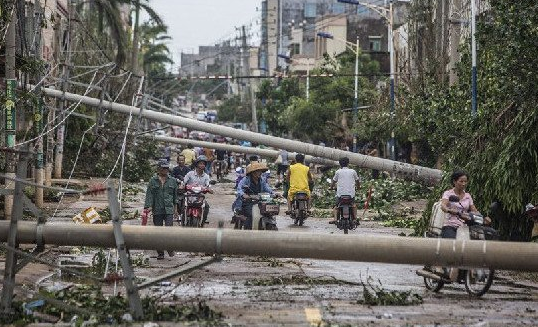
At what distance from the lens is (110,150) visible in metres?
46.7

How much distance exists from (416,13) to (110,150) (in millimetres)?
13282

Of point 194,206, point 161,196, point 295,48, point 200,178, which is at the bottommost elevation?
point 194,206

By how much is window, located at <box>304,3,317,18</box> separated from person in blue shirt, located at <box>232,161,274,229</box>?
398ft

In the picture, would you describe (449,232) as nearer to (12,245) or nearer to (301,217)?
(12,245)

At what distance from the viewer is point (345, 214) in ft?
83.1

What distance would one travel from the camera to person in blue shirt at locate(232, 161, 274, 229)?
852 inches

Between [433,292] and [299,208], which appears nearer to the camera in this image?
[433,292]

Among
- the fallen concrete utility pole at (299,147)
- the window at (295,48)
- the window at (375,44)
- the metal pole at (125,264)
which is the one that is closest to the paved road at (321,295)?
the metal pole at (125,264)

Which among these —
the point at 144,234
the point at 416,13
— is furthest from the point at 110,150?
the point at 144,234

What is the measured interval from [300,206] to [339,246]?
52.4 ft

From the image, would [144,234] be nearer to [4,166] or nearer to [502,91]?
[502,91]

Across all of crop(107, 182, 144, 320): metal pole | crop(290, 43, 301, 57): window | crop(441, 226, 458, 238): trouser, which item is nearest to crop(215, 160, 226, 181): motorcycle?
crop(441, 226, 458, 238): trouser

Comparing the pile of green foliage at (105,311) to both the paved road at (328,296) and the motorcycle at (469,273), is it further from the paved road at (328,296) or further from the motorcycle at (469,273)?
the motorcycle at (469,273)

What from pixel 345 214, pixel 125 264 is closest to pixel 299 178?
pixel 345 214
